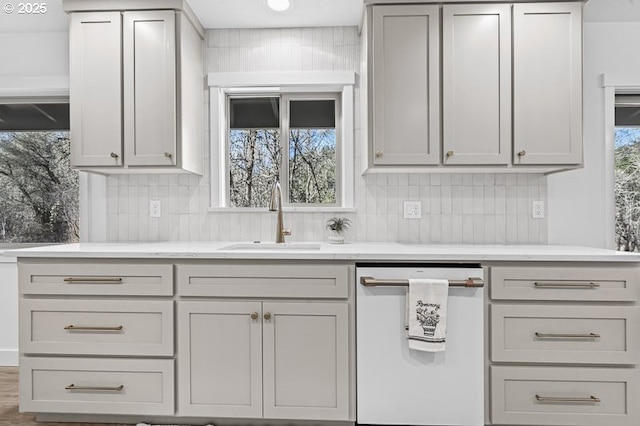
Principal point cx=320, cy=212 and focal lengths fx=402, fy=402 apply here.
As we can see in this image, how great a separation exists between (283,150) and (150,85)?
2.99ft

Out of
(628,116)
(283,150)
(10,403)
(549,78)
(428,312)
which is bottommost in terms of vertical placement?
(10,403)

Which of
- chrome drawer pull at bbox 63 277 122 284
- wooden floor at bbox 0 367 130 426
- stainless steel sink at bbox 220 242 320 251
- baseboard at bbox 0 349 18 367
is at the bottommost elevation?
wooden floor at bbox 0 367 130 426

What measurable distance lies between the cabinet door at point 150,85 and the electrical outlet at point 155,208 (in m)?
0.43

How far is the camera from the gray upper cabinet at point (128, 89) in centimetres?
231

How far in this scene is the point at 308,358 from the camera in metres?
1.96

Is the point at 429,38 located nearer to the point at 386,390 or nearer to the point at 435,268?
the point at 435,268

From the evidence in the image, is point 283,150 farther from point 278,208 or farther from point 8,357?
point 8,357

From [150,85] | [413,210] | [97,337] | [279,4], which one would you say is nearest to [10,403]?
[97,337]

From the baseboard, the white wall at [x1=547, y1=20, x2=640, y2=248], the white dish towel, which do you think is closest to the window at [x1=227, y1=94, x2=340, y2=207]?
the white dish towel

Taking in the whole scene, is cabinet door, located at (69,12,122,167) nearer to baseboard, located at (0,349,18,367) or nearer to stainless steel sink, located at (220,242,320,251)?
stainless steel sink, located at (220,242,320,251)

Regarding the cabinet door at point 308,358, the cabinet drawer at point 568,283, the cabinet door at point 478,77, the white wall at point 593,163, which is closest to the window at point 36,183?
the cabinet door at point 308,358

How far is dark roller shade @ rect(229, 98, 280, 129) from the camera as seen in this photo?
281 cm

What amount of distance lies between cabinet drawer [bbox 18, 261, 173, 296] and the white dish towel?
1186mm

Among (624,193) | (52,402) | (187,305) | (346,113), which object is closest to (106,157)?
(187,305)
